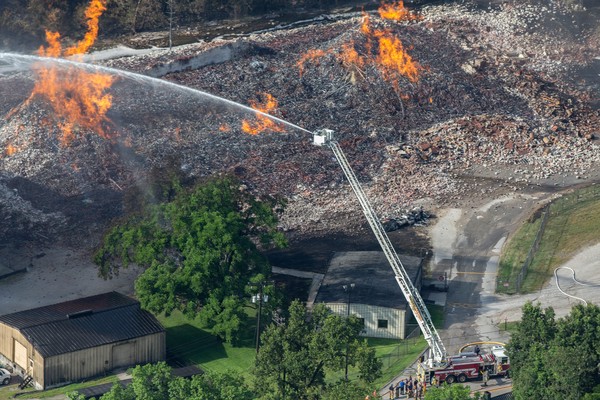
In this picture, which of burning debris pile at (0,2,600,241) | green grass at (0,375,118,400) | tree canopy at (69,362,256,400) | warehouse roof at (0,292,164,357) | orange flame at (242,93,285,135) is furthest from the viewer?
orange flame at (242,93,285,135)

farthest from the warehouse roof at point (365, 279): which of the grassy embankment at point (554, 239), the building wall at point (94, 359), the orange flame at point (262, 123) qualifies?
the orange flame at point (262, 123)

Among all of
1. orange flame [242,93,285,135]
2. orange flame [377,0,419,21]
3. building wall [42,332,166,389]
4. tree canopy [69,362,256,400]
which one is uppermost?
orange flame [377,0,419,21]

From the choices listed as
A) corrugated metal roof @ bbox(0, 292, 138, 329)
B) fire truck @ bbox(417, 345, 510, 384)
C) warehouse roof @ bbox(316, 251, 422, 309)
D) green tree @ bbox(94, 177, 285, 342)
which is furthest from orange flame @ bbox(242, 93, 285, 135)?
fire truck @ bbox(417, 345, 510, 384)

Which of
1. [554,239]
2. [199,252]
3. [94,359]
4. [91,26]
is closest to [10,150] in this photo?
[199,252]

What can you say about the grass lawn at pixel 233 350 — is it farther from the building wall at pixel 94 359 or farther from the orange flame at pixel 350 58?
the orange flame at pixel 350 58

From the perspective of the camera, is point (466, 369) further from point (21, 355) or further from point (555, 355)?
point (21, 355)

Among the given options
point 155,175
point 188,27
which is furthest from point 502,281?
point 188,27

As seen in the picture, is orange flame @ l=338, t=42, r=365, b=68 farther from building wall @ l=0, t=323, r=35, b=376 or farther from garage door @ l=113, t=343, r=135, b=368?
building wall @ l=0, t=323, r=35, b=376

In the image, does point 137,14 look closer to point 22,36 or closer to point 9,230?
point 22,36
